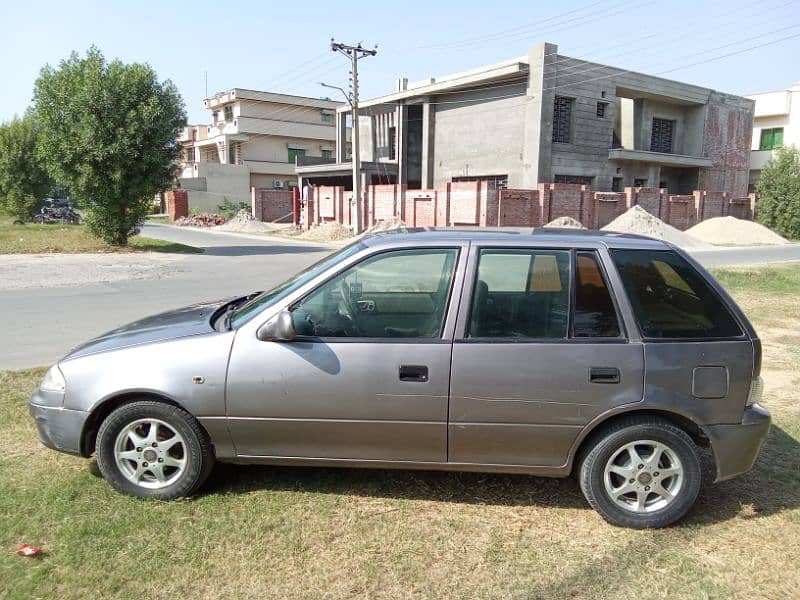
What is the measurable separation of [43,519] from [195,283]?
11108 millimetres

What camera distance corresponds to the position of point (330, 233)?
34.5 metres

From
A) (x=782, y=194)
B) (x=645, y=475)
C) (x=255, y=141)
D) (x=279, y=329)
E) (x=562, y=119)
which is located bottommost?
(x=645, y=475)

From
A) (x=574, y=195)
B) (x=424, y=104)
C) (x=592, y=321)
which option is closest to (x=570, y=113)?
(x=574, y=195)

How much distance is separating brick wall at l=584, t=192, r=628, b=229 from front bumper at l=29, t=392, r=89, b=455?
31581 millimetres

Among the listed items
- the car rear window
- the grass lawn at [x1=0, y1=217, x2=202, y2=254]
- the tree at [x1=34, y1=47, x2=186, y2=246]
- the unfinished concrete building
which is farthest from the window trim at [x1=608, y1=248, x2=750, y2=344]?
the unfinished concrete building

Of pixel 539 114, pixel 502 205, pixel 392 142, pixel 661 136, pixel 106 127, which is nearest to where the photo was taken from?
pixel 106 127

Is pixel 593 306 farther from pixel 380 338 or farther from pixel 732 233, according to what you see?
pixel 732 233

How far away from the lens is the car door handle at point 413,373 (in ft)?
11.2

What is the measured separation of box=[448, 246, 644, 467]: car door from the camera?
133 inches

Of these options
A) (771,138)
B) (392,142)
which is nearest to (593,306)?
(392,142)

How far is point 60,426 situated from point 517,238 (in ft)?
9.87

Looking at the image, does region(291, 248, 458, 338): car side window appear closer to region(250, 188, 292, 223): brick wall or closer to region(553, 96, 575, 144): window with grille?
region(553, 96, 575, 144): window with grille

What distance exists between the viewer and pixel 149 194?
2252 centimetres

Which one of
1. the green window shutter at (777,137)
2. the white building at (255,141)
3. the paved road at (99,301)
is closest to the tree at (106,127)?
the paved road at (99,301)
